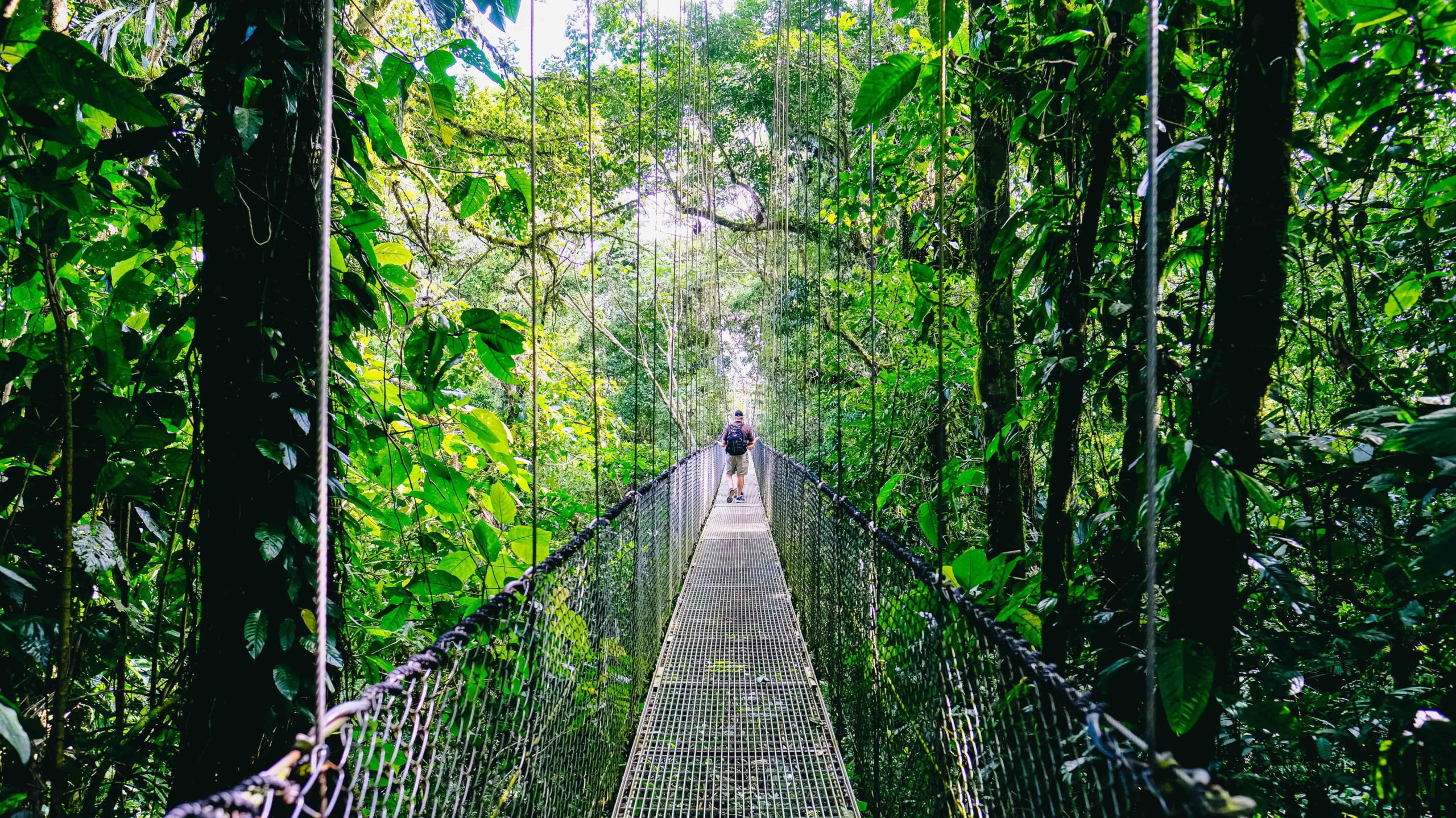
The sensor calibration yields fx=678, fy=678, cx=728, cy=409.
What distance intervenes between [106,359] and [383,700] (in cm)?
72

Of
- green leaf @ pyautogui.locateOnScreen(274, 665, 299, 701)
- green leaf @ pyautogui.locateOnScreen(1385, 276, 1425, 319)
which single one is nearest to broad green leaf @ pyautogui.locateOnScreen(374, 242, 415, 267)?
green leaf @ pyautogui.locateOnScreen(274, 665, 299, 701)

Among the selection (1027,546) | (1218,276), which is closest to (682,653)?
(1027,546)

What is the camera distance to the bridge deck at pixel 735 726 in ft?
6.66

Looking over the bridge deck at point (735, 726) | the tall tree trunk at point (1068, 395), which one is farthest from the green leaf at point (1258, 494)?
the bridge deck at point (735, 726)

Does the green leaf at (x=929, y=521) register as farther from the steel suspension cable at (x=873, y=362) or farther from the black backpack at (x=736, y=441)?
the black backpack at (x=736, y=441)

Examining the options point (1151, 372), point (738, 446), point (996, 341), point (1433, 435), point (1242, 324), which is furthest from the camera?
point (738, 446)

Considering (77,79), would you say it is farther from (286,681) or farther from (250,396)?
(286,681)

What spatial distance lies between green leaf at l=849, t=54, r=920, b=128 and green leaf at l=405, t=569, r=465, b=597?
1.11 meters

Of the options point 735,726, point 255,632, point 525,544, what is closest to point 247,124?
point 255,632

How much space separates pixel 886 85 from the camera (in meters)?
1.01

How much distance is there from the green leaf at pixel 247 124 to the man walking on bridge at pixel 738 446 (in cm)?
716

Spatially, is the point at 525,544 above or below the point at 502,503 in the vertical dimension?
below

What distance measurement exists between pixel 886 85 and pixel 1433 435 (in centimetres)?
76

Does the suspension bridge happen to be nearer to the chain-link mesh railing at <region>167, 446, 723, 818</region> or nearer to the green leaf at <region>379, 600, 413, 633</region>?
the chain-link mesh railing at <region>167, 446, 723, 818</region>
